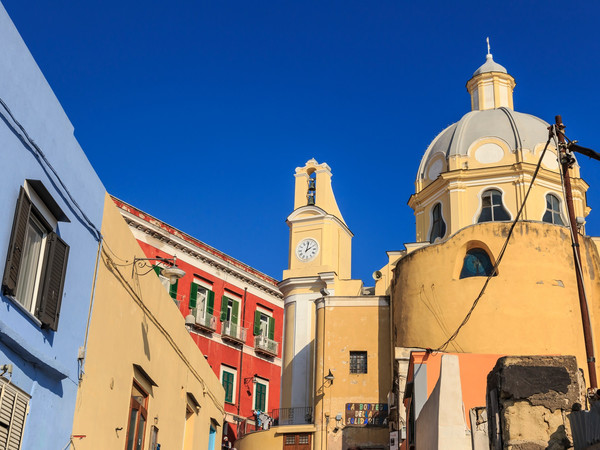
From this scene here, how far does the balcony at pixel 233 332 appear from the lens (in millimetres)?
39062

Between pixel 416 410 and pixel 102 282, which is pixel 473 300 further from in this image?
pixel 102 282

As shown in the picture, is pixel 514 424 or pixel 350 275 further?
pixel 350 275

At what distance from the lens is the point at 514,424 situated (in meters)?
8.98

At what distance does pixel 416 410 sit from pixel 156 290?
8364 mm

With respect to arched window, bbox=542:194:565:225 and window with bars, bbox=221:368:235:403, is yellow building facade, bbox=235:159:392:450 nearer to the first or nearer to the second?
window with bars, bbox=221:368:235:403

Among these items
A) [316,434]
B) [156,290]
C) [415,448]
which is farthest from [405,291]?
[156,290]

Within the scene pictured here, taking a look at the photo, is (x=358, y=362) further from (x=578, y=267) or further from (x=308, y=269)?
(x=578, y=267)

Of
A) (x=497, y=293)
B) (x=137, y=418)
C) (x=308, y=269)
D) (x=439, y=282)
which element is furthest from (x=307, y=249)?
(x=137, y=418)

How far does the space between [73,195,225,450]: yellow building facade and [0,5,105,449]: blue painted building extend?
60cm

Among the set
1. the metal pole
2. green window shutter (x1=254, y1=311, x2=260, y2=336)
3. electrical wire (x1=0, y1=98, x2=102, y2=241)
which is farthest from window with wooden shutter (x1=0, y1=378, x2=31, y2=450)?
green window shutter (x1=254, y1=311, x2=260, y2=336)

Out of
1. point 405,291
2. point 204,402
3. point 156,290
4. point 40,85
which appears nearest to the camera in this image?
point 40,85

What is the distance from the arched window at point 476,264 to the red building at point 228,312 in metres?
13.8

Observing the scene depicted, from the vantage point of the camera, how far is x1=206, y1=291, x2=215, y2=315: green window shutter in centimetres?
3875

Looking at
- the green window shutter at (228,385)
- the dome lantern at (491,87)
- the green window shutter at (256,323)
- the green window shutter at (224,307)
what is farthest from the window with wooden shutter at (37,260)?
the dome lantern at (491,87)
